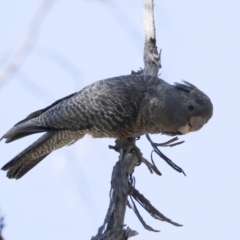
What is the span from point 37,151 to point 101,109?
66 cm

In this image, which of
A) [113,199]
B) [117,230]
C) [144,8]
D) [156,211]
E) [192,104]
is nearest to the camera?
[117,230]

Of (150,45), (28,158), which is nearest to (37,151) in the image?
(28,158)

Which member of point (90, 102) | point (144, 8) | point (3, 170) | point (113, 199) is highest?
point (144, 8)

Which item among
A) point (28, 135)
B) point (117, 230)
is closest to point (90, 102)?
point (28, 135)

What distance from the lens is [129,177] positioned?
13.3ft

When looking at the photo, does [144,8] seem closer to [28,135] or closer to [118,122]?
[118,122]

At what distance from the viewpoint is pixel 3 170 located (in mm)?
4617

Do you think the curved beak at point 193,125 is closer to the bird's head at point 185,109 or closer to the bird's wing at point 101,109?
the bird's head at point 185,109

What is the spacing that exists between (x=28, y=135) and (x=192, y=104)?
1394 millimetres

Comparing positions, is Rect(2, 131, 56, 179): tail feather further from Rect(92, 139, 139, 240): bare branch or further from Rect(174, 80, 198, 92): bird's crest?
Rect(174, 80, 198, 92): bird's crest

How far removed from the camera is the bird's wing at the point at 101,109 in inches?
186

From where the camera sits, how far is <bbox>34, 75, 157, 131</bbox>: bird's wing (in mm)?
4723

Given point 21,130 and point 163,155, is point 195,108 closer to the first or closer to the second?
point 163,155

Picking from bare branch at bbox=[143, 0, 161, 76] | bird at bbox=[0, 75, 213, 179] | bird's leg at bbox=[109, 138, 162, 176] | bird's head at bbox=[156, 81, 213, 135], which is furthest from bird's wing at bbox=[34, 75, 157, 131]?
bare branch at bbox=[143, 0, 161, 76]
